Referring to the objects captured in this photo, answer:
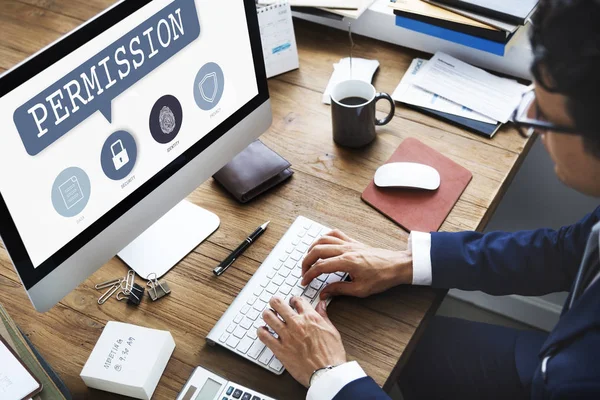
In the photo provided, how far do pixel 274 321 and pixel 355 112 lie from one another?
0.46 m

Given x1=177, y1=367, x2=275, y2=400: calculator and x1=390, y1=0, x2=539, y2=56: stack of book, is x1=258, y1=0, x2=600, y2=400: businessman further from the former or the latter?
x1=390, y1=0, x2=539, y2=56: stack of book

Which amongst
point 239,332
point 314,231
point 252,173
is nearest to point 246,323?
point 239,332

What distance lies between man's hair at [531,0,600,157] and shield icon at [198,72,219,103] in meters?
0.54

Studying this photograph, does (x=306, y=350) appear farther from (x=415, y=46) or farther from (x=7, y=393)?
(x=415, y=46)

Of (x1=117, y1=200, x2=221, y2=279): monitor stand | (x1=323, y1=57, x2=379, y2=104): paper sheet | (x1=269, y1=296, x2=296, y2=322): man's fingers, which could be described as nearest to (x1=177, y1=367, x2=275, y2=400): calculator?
(x1=269, y1=296, x2=296, y2=322): man's fingers

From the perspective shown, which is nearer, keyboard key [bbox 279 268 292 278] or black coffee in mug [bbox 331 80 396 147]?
keyboard key [bbox 279 268 292 278]

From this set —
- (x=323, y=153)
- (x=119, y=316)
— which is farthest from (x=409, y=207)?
(x=119, y=316)

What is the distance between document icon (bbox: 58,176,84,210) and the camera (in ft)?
3.23

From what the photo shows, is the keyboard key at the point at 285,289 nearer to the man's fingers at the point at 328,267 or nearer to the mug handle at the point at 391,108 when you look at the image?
the man's fingers at the point at 328,267

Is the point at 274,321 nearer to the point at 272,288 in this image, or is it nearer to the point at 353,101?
the point at 272,288

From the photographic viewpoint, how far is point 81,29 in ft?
3.01

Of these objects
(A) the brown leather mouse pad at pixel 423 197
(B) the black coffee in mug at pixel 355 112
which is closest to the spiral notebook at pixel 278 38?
(B) the black coffee in mug at pixel 355 112

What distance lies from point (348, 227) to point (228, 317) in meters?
0.29

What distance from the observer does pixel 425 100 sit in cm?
147
